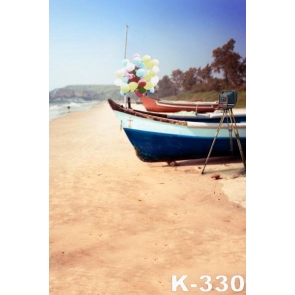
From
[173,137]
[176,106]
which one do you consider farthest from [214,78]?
[176,106]

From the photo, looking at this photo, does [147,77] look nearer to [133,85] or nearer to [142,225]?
[133,85]

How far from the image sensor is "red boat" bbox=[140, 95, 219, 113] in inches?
265

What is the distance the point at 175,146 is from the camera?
4.50 meters

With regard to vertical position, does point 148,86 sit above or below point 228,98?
above

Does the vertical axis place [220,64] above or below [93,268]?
above

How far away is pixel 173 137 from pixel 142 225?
1.67m

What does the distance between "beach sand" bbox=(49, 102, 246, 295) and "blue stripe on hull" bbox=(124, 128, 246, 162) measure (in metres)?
0.11

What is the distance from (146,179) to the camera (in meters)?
4.09

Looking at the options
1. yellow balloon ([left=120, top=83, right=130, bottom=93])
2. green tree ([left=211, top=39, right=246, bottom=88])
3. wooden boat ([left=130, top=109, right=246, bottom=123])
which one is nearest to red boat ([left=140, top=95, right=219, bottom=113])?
wooden boat ([left=130, top=109, right=246, bottom=123])

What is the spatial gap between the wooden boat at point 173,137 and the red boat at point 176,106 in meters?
1.81
